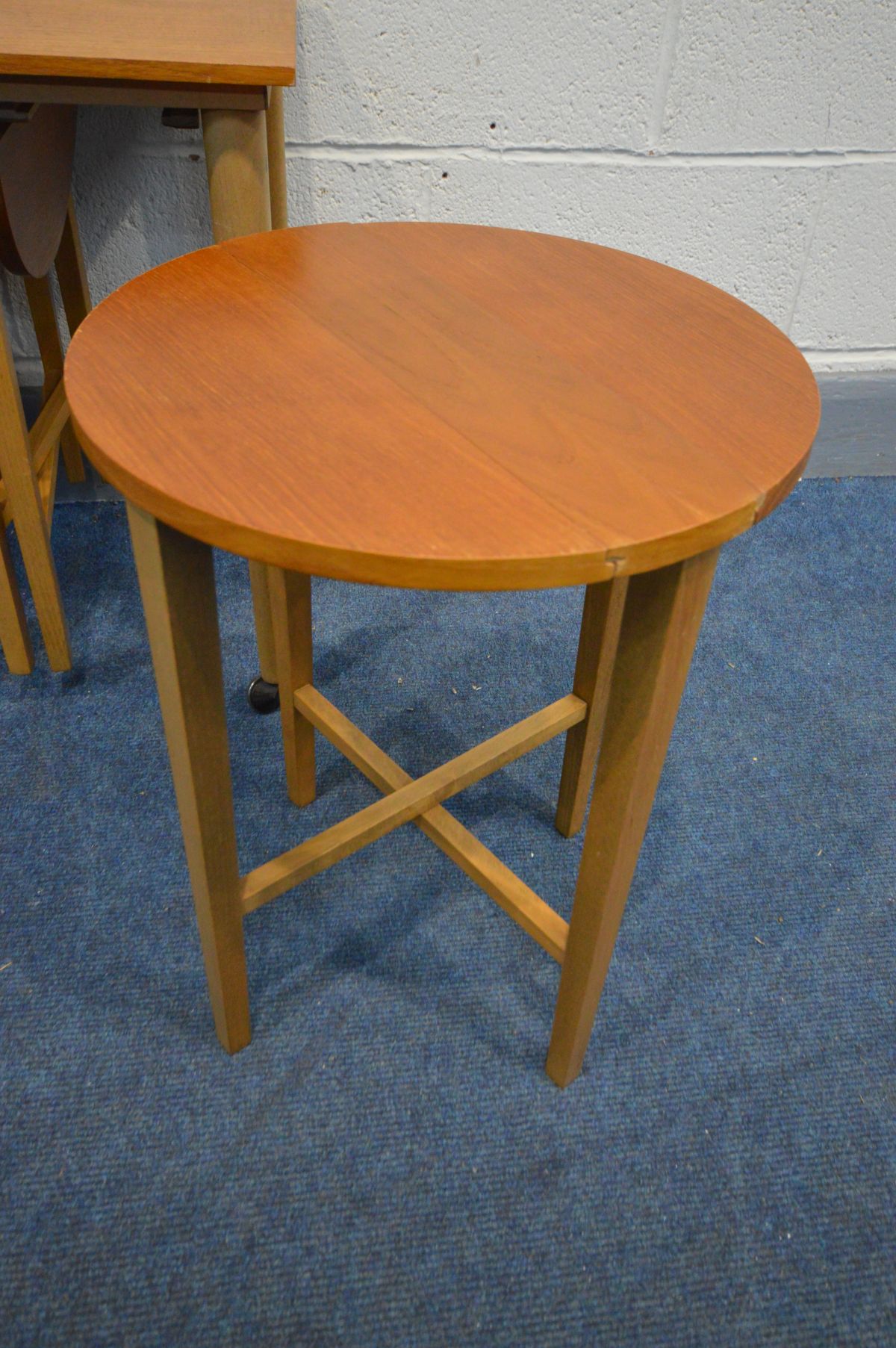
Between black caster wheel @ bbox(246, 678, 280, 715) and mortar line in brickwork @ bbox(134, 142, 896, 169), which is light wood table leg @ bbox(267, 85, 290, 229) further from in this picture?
black caster wheel @ bbox(246, 678, 280, 715)

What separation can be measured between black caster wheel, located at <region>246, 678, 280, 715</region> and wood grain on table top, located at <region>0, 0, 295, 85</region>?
32.1 inches

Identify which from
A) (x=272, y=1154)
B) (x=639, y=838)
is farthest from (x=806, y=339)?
(x=272, y=1154)

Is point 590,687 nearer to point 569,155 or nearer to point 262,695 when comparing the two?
point 262,695

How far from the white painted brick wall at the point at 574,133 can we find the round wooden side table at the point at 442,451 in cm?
73

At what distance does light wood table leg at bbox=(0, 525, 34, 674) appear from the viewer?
4.82 feet

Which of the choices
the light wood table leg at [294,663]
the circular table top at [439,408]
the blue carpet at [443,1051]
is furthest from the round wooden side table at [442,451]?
the light wood table leg at [294,663]

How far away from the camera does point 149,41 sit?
1075 mm

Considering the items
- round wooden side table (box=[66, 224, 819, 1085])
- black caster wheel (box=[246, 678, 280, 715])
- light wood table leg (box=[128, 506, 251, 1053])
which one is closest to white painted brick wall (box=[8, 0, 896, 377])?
round wooden side table (box=[66, 224, 819, 1085])

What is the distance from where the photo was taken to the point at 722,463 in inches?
Result: 27.7

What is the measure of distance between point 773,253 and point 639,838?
150 centimetres

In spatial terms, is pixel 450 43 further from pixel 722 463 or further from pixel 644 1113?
pixel 644 1113

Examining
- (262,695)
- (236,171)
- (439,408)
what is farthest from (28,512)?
(439,408)

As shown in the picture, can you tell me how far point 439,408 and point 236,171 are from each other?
1.84ft

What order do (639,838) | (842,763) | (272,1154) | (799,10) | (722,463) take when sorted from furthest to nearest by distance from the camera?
(799,10) < (842,763) < (272,1154) < (639,838) < (722,463)
